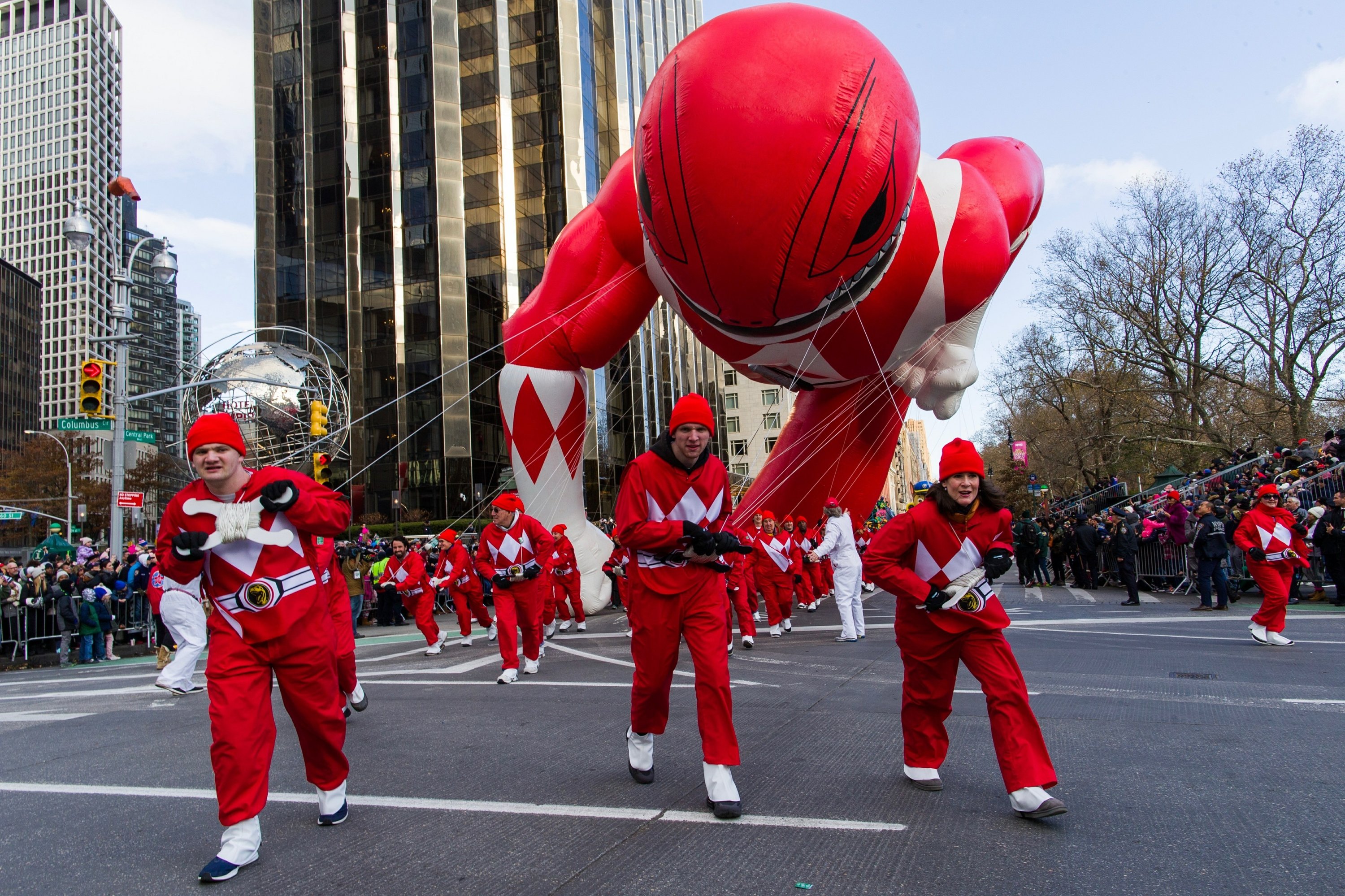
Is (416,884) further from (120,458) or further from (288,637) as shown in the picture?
(120,458)

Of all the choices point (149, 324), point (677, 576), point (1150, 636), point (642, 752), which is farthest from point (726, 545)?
point (149, 324)

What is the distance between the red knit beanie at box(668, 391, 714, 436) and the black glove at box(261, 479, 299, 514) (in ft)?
5.84

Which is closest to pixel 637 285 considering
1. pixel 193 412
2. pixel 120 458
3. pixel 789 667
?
pixel 789 667

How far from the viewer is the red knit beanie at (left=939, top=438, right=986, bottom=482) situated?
4.01 meters

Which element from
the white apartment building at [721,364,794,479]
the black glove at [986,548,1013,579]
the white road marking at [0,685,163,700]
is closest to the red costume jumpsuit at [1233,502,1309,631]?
the black glove at [986,548,1013,579]

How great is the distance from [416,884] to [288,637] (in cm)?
123

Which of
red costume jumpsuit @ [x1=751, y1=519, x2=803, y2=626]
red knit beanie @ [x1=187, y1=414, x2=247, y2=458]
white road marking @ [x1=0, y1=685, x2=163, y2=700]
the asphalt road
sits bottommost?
white road marking @ [x1=0, y1=685, x2=163, y2=700]

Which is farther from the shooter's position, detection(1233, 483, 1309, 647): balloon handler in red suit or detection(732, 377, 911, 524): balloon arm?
detection(732, 377, 911, 524): balloon arm

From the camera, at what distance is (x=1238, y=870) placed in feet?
9.47

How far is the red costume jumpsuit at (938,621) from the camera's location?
3.82 metres

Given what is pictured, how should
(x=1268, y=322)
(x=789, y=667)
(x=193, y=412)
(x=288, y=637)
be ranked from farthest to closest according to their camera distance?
(x=1268, y=322)
(x=193, y=412)
(x=789, y=667)
(x=288, y=637)

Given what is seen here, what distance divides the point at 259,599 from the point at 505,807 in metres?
1.42

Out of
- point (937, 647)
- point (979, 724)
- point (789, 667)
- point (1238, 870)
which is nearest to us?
point (1238, 870)

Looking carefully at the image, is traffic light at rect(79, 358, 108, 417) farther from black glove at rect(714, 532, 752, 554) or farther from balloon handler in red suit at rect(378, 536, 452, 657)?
black glove at rect(714, 532, 752, 554)
